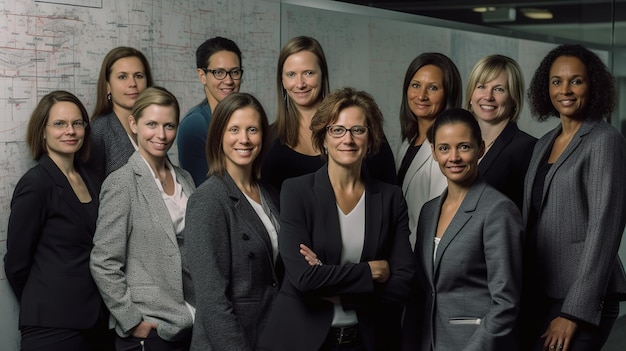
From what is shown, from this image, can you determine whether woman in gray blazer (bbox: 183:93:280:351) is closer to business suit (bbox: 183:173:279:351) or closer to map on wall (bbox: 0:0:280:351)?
business suit (bbox: 183:173:279:351)

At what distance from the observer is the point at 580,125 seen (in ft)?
11.4

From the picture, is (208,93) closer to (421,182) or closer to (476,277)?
(421,182)

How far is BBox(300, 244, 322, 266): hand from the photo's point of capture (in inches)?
119

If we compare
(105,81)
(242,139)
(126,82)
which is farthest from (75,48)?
(242,139)

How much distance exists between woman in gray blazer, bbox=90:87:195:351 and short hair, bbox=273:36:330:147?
0.58 m

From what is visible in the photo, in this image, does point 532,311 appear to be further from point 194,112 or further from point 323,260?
point 194,112

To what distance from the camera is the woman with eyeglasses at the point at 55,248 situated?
353 centimetres

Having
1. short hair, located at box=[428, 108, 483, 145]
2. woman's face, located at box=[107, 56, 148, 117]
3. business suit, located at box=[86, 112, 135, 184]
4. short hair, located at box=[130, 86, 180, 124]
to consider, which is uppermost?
woman's face, located at box=[107, 56, 148, 117]

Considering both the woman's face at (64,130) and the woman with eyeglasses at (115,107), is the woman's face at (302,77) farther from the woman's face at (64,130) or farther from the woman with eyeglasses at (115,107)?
the woman's face at (64,130)

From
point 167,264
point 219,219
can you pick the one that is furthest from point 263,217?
point 167,264

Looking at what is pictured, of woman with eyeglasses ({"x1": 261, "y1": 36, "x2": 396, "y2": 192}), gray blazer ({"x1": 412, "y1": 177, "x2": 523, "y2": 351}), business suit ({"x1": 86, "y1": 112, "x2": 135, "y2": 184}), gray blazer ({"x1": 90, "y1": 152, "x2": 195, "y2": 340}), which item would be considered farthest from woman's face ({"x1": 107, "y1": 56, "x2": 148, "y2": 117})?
gray blazer ({"x1": 412, "y1": 177, "x2": 523, "y2": 351})

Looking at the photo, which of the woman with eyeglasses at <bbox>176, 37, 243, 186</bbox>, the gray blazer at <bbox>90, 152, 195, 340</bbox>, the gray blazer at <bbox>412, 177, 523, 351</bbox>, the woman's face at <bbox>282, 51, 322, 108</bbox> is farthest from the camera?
the woman with eyeglasses at <bbox>176, 37, 243, 186</bbox>

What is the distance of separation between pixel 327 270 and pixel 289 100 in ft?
3.77

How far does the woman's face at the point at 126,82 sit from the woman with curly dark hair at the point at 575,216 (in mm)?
1959
